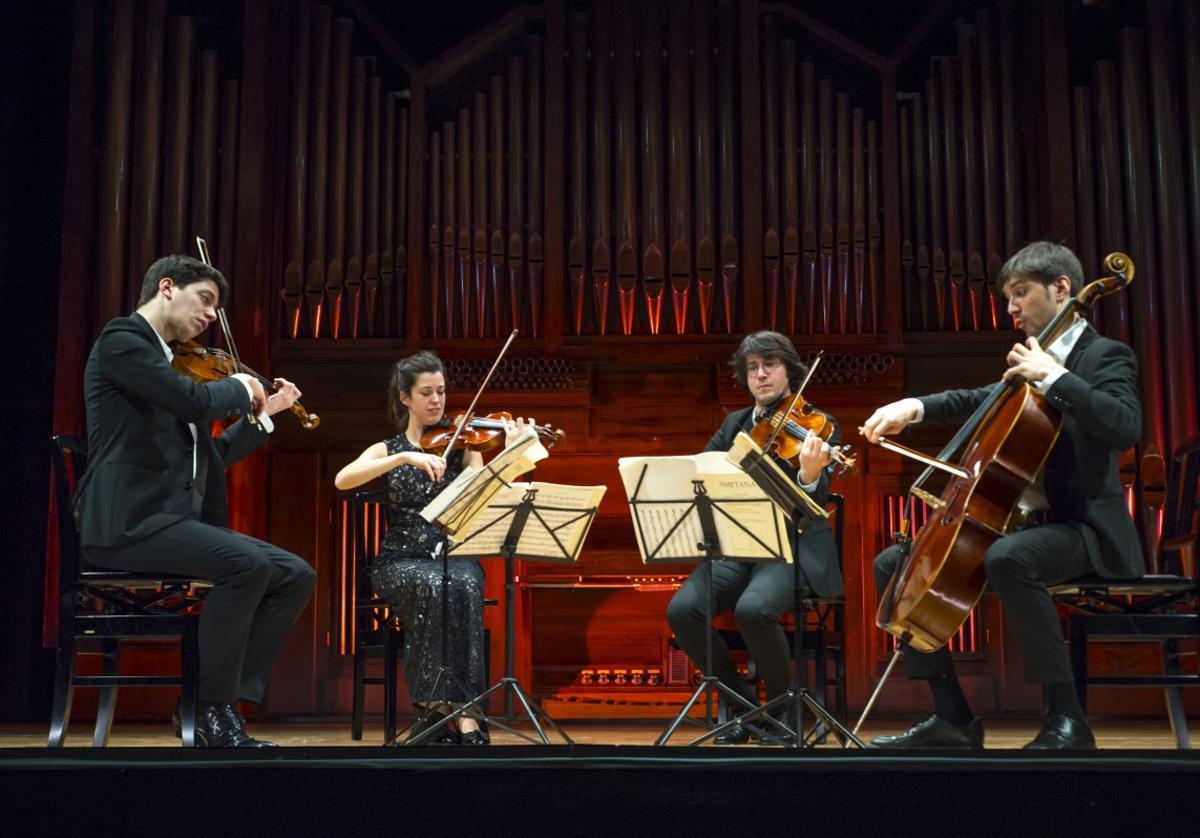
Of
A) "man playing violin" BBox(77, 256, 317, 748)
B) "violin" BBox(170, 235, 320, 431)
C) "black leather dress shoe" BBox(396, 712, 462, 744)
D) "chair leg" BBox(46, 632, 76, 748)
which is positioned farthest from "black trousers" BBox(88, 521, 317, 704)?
"black leather dress shoe" BBox(396, 712, 462, 744)

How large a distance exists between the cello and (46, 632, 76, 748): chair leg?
2250 mm

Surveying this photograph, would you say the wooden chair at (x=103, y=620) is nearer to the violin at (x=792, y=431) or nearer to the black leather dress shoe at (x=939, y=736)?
the violin at (x=792, y=431)

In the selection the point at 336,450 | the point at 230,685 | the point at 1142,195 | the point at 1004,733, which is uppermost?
the point at 1142,195

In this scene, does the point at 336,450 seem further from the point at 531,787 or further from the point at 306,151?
the point at 531,787

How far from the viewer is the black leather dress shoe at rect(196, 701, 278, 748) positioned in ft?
11.9

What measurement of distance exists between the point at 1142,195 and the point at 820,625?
2.53 m

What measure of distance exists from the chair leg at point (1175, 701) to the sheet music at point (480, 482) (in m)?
1.89

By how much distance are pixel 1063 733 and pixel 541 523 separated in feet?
5.06

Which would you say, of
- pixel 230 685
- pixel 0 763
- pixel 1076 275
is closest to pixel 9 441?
pixel 230 685

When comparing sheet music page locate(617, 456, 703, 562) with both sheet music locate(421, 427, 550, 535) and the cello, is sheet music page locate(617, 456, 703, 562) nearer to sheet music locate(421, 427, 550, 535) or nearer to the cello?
sheet music locate(421, 427, 550, 535)

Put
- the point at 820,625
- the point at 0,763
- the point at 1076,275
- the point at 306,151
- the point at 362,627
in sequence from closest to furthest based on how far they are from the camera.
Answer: the point at 0,763
the point at 1076,275
the point at 820,625
the point at 362,627
the point at 306,151

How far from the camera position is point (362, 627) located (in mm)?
4793

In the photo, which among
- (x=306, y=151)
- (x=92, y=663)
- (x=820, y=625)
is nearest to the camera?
(x=820, y=625)

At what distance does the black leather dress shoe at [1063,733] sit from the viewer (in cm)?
332
